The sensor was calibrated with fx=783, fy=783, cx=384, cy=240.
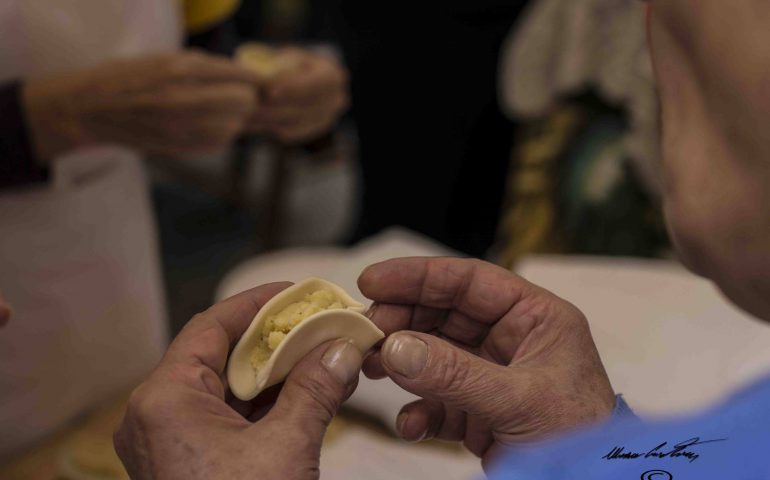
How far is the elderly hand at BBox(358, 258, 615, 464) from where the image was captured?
48 centimetres

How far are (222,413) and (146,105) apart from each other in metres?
0.45

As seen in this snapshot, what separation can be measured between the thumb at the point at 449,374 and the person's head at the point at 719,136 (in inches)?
5.5

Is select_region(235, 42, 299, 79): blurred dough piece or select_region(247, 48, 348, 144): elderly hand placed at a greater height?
select_region(235, 42, 299, 79): blurred dough piece

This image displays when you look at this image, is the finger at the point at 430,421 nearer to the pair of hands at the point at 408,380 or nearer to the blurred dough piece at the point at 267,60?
the pair of hands at the point at 408,380

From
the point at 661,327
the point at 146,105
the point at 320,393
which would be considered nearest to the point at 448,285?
the point at 320,393

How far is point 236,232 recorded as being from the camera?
240cm

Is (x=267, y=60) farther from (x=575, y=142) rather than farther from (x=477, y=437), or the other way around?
(x=575, y=142)

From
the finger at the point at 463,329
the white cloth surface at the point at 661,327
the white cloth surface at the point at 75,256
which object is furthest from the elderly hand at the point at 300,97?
the finger at the point at 463,329

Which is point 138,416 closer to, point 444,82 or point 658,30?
point 658,30

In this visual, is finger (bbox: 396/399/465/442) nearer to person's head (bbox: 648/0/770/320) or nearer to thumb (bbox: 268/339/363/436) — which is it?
thumb (bbox: 268/339/363/436)

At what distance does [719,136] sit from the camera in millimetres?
415

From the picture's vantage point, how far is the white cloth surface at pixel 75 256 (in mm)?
820

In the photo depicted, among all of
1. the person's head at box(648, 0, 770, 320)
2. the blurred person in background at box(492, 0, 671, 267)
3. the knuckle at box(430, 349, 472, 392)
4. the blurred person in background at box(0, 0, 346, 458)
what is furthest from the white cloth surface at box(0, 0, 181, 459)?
the blurred person in background at box(492, 0, 671, 267)

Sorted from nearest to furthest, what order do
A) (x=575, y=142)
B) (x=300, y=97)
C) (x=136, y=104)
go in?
(x=136, y=104) < (x=300, y=97) < (x=575, y=142)
